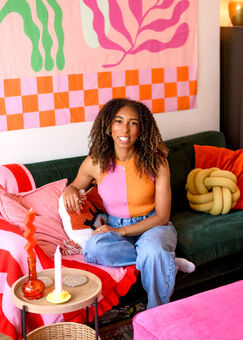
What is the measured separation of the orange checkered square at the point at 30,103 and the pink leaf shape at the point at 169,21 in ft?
2.82

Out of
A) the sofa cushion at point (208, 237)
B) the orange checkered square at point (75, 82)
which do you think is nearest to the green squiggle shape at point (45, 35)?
the orange checkered square at point (75, 82)

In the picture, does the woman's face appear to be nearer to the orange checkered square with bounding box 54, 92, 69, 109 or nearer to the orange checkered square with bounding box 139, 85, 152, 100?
the orange checkered square with bounding box 54, 92, 69, 109

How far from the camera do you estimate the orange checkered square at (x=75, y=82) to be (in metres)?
3.02

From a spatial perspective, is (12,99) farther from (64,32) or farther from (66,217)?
(66,217)

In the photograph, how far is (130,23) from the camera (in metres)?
3.19

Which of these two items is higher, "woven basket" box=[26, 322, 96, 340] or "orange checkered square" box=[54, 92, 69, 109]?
"orange checkered square" box=[54, 92, 69, 109]

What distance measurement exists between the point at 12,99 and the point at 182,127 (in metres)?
1.28

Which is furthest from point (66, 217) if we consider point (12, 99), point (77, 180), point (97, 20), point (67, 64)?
point (97, 20)

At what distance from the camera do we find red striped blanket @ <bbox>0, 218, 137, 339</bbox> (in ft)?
6.80

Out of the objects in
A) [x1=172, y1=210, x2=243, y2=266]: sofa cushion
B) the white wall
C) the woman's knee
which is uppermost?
the white wall

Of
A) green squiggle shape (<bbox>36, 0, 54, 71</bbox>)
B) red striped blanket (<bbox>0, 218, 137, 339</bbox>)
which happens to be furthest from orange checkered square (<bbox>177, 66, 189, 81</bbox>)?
red striped blanket (<bbox>0, 218, 137, 339</bbox>)

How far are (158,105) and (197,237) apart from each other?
1114 millimetres

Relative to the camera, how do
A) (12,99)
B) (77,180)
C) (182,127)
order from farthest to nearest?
(182,127), (12,99), (77,180)

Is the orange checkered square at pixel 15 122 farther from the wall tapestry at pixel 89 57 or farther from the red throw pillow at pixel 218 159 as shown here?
the red throw pillow at pixel 218 159
